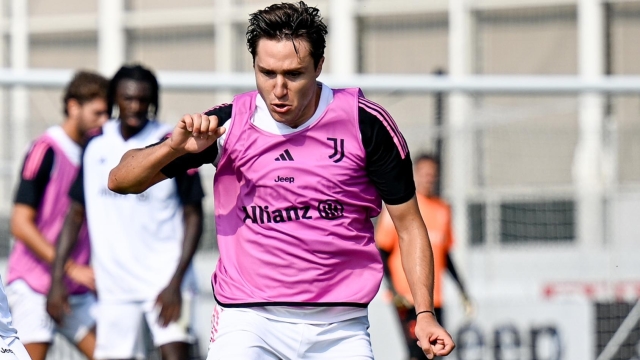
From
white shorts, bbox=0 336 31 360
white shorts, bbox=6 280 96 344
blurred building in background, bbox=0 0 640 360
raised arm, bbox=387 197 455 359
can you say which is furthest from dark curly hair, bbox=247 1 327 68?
blurred building in background, bbox=0 0 640 360

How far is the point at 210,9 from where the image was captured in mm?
17625

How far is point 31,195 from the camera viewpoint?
23.4 ft

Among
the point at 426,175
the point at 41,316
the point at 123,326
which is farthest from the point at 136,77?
the point at 426,175

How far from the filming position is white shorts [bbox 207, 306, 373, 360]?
4.32 m

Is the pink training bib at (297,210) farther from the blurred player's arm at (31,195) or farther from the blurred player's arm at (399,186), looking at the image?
the blurred player's arm at (31,195)

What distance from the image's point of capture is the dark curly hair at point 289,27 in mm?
4223

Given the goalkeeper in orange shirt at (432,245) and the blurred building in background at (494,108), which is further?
the blurred building in background at (494,108)

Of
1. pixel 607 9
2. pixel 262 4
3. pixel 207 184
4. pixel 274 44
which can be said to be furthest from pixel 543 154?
pixel 274 44

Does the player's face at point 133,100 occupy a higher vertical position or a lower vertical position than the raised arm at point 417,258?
higher

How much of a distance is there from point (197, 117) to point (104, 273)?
9.66 feet

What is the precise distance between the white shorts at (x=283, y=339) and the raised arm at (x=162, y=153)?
23.8 inches

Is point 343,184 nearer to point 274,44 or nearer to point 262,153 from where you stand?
point 262,153

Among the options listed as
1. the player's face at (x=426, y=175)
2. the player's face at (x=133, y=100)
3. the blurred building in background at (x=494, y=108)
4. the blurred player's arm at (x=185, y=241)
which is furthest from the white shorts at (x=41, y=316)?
the player's face at (x=426, y=175)

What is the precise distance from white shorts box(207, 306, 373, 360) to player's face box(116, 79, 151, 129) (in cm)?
245
